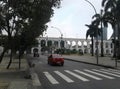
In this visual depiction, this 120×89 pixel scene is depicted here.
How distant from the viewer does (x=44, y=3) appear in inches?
888

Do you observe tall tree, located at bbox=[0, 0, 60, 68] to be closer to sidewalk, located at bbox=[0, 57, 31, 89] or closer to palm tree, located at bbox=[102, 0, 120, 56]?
sidewalk, located at bbox=[0, 57, 31, 89]

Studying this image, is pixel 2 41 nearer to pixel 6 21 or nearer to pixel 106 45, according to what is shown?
pixel 6 21

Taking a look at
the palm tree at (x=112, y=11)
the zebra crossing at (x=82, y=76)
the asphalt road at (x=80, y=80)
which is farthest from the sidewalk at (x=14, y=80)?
the palm tree at (x=112, y=11)

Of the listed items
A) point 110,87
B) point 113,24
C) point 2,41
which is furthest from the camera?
point 113,24

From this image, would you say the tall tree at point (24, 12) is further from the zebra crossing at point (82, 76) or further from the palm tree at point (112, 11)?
the palm tree at point (112, 11)

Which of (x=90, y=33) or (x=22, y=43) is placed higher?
(x=90, y=33)

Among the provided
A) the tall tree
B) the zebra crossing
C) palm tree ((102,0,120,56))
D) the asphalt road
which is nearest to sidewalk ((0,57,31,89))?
the asphalt road

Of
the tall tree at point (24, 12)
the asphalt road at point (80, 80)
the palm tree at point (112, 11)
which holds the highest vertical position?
the palm tree at point (112, 11)

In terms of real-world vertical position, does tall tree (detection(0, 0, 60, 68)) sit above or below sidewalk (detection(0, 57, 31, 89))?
above

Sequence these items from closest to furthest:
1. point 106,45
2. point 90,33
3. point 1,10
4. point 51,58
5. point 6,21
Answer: point 1,10 → point 6,21 → point 51,58 → point 90,33 → point 106,45

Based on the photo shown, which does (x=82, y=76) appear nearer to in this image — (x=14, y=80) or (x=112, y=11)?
(x=14, y=80)

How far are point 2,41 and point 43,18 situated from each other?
6.18 m

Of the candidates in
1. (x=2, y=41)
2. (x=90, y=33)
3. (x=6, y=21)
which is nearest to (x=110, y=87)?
(x=6, y=21)

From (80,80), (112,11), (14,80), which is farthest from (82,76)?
(112,11)
